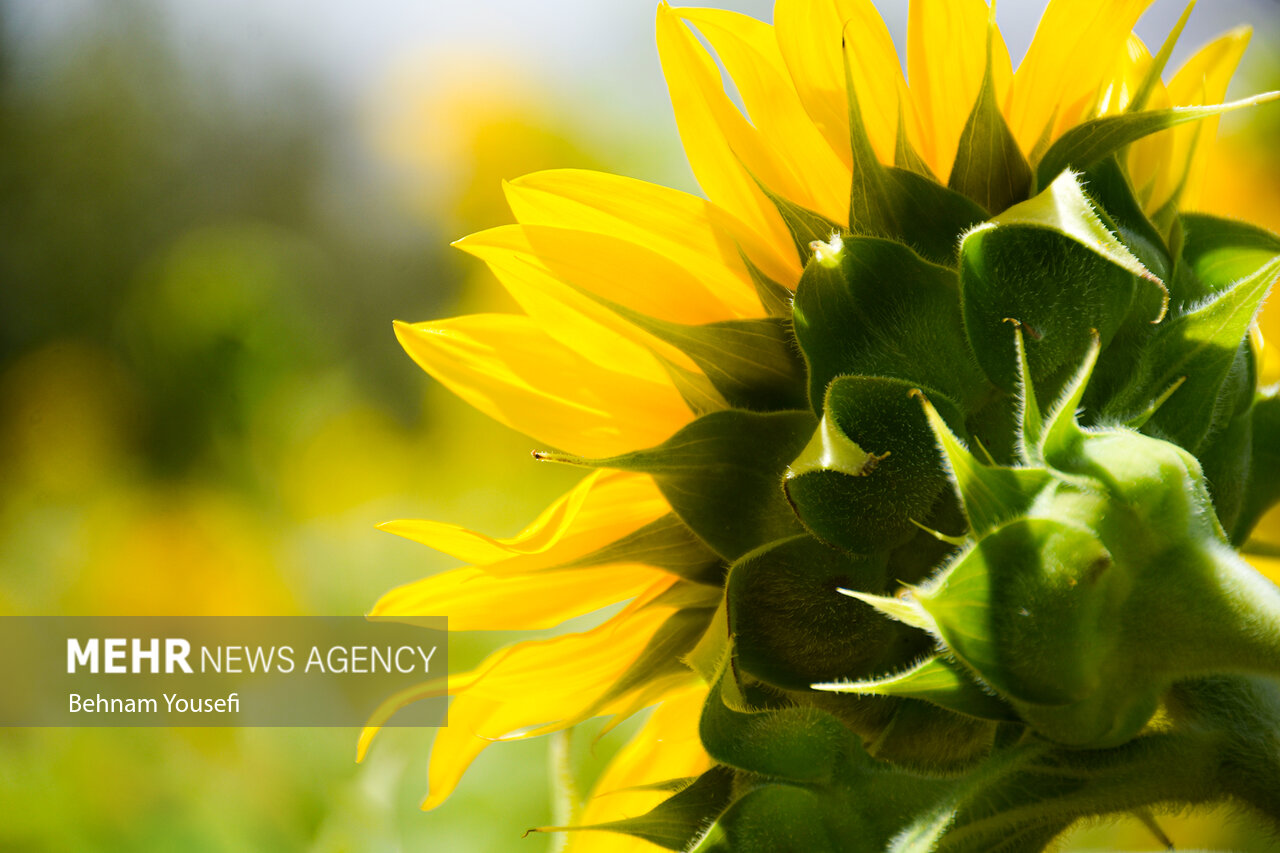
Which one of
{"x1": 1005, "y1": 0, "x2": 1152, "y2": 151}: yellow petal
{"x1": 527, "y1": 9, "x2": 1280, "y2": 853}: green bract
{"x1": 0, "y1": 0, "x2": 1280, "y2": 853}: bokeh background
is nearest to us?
{"x1": 527, "y1": 9, "x2": 1280, "y2": 853}: green bract

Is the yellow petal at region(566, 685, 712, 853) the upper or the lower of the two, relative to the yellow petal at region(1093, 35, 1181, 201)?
lower

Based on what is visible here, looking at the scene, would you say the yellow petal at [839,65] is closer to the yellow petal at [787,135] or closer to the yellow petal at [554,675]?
the yellow petal at [787,135]

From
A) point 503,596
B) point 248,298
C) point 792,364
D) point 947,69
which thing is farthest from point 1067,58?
point 248,298

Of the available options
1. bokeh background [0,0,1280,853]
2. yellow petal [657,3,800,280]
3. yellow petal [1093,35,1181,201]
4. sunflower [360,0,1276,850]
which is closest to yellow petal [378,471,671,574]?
sunflower [360,0,1276,850]

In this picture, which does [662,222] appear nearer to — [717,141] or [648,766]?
[717,141]

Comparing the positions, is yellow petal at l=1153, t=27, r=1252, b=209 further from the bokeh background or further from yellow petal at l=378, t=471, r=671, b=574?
the bokeh background

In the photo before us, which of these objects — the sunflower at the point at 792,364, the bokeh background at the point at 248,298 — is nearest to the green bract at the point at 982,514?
the sunflower at the point at 792,364

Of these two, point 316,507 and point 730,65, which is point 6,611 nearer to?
point 316,507
